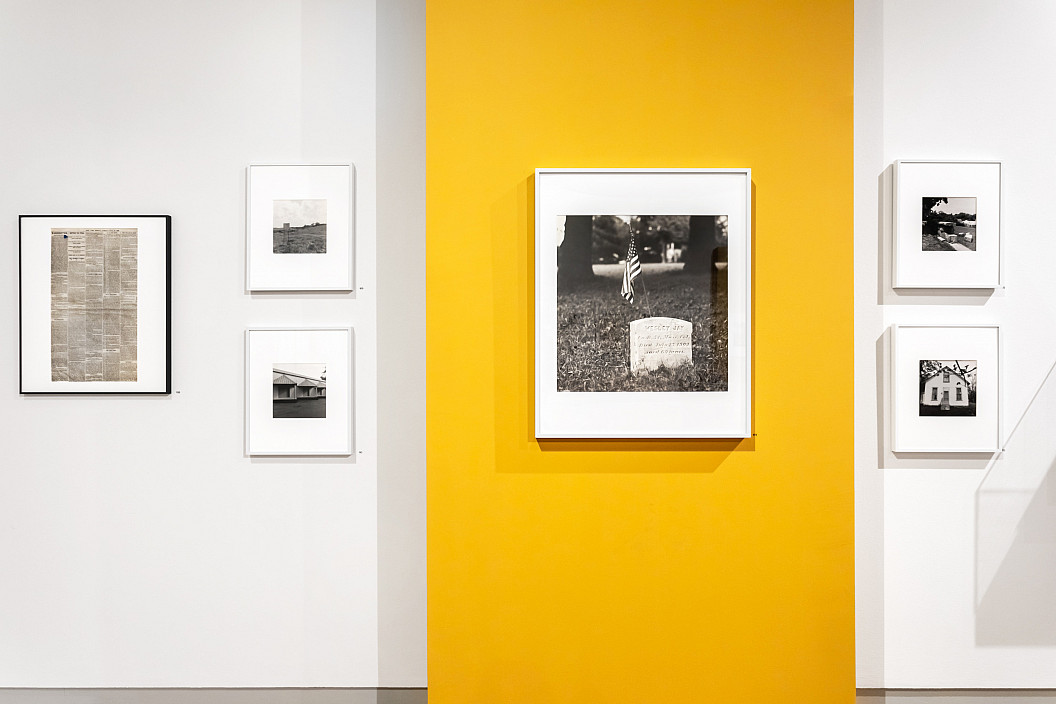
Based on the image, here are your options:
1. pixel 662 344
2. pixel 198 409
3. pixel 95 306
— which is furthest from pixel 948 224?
pixel 95 306

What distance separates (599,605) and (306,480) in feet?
3.55

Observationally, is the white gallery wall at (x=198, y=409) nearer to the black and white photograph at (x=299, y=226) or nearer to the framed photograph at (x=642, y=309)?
the black and white photograph at (x=299, y=226)

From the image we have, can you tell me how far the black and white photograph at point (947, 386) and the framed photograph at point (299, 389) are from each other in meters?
1.97

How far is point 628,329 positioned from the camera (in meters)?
1.91

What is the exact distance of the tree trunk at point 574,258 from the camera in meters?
1.91

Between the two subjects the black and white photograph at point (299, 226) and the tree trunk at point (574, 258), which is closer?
the tree trunk at point (574, 258)

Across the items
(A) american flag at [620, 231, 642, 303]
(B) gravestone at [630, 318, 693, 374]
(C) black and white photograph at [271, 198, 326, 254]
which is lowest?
(B) gravestone at [630, 318, 693, 374]

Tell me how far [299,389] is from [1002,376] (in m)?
2.42

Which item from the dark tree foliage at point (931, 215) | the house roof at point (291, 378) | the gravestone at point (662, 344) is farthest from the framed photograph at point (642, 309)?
the house roof at point (291, 378)

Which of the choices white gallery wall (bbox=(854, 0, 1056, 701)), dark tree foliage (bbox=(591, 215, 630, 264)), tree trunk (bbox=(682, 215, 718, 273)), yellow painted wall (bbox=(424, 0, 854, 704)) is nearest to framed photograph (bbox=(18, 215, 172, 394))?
yellow painted wall (bbox=(424, 0, 854, 704))

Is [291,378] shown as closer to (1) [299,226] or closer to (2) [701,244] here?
(1) [299,226]

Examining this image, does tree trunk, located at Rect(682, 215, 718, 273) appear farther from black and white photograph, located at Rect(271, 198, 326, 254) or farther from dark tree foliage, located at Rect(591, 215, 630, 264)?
black and white photograph, located at Rect(271, 198, 326, 254)

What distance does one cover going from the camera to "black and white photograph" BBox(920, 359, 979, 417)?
2.16 meters

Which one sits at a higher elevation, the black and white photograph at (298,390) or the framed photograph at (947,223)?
the framed photograph at (947,223)
